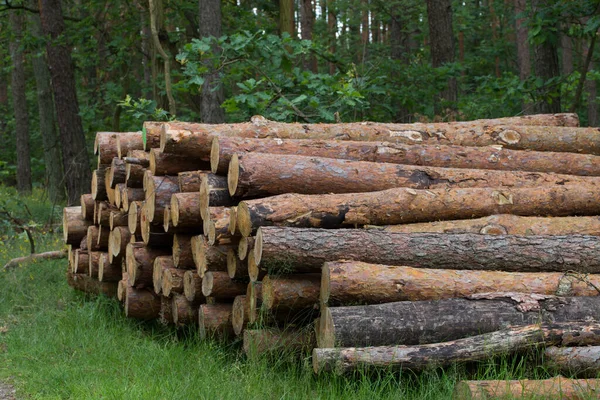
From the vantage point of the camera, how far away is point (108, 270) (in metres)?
8.27

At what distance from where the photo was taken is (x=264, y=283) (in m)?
5.54

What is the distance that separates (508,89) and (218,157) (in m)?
6.91

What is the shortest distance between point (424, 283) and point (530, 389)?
1030mm

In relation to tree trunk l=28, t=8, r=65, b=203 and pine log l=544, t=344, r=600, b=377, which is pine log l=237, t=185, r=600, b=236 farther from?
tree trunk l=28, t=8, r=65, b=203

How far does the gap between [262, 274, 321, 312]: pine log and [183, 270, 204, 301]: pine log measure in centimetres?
118

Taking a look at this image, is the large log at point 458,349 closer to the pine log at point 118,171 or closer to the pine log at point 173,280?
the pine log at point 173,280

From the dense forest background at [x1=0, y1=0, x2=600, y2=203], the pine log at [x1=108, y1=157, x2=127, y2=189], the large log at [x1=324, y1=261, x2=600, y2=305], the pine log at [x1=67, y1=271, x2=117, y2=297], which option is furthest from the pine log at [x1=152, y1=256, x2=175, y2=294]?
the dense forest background at [x1=0, y1=0, x2=600, y2=203]

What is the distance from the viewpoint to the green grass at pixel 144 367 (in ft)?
15.9

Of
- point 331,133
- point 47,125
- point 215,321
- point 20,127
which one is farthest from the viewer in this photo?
point 20,127

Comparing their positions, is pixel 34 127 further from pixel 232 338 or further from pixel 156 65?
pixel 232 338

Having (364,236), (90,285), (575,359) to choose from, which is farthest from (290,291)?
(90,285)

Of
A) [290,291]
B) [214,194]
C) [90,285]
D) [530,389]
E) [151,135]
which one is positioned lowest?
[90,285]

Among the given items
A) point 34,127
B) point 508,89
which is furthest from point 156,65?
point 34,127

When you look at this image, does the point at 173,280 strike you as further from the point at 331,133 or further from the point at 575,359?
the point at 575,359
